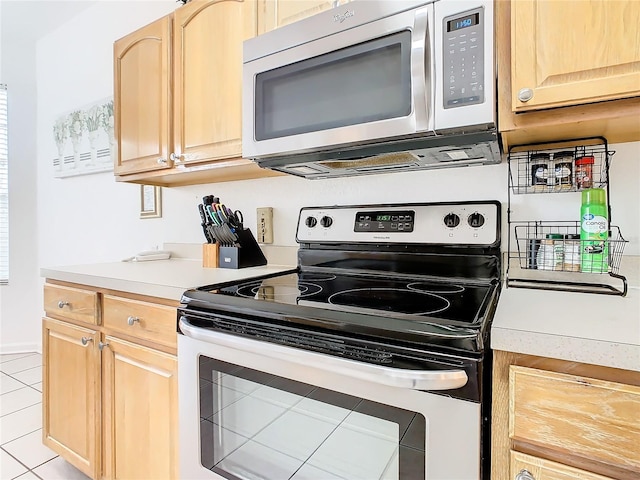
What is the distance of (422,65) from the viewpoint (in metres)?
0.93

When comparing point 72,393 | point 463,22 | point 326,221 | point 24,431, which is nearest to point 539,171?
point 463,22

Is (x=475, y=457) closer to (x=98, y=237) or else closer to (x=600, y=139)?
(x=600, y=139)

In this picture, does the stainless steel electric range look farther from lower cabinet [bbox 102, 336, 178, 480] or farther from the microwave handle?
the microwave handle

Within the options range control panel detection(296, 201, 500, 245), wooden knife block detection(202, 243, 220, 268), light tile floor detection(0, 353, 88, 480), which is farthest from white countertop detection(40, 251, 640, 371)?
light tile floor detection(0, 353, 88, 480)

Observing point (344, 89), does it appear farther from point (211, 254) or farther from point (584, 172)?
point (211, 254)

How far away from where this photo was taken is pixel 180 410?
1.08 m

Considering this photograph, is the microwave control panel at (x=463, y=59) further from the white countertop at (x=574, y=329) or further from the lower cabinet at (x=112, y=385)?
the lower cabinet at (x=112, y=385)

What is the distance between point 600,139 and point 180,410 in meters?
1.45

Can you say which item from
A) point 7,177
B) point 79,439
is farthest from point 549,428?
point 7,177

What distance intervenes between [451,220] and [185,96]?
4.02 ft

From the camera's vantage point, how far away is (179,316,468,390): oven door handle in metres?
0.66

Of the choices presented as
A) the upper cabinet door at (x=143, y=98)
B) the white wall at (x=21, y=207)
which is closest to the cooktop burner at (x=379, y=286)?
the upper cabinet door at (x=143, y=98)

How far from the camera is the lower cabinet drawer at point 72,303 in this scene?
1419 millimetres

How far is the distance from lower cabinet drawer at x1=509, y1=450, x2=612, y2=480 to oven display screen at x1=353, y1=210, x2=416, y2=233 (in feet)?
2.51
